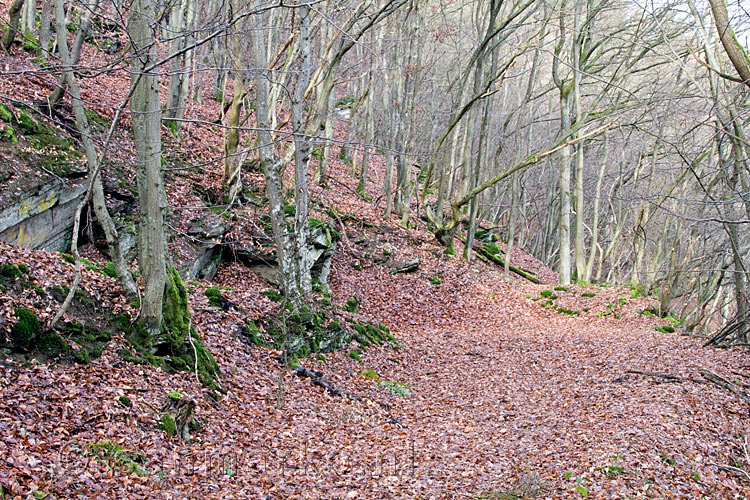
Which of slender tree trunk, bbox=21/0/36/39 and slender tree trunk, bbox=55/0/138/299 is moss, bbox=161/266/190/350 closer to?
slender tree trunk, bbox=55/0/138/299

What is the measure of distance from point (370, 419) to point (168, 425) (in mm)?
2941

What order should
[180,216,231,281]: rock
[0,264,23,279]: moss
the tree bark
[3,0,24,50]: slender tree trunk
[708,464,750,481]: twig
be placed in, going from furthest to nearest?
[3,0,24,50]: slender tree trunk, [180,216,231,281]: rock, [0,264,23,279]: moss, the tree bark, [708,464,750,481]: twig

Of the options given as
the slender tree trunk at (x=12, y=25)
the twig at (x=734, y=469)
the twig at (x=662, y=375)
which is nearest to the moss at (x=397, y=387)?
the twig at (x=662, y=375)

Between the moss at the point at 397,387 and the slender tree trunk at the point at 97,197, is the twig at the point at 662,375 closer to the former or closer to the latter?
the moss at the point at 397,387

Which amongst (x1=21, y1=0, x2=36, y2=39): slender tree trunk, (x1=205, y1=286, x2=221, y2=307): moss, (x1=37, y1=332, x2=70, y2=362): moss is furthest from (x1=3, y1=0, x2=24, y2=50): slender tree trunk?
(x1=37, y1=332, x2=70, y2=362): moss

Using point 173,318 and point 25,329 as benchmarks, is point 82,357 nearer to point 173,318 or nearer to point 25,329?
point 25,329

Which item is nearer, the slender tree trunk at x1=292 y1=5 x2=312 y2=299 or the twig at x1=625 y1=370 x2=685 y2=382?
the twig at x1=625 y1=370 x2=685 y2=382

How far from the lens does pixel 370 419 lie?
291 inches

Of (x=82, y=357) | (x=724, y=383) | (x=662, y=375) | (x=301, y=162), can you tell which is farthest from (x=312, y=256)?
(x=724, y=383)

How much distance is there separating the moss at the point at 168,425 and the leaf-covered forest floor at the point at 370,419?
116mm

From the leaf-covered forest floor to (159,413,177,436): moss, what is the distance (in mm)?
116

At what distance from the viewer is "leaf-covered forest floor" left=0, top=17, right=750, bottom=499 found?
466 centimetres

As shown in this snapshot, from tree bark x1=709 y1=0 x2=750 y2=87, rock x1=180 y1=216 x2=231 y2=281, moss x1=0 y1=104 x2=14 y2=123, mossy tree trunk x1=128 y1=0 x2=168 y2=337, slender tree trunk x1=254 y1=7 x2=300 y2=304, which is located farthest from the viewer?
rock x1=180 y1=216 x2=231 y2=281

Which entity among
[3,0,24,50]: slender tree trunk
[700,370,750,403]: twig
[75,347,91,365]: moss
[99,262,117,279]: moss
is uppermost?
[3,0,24,50]: slender tree trunk
